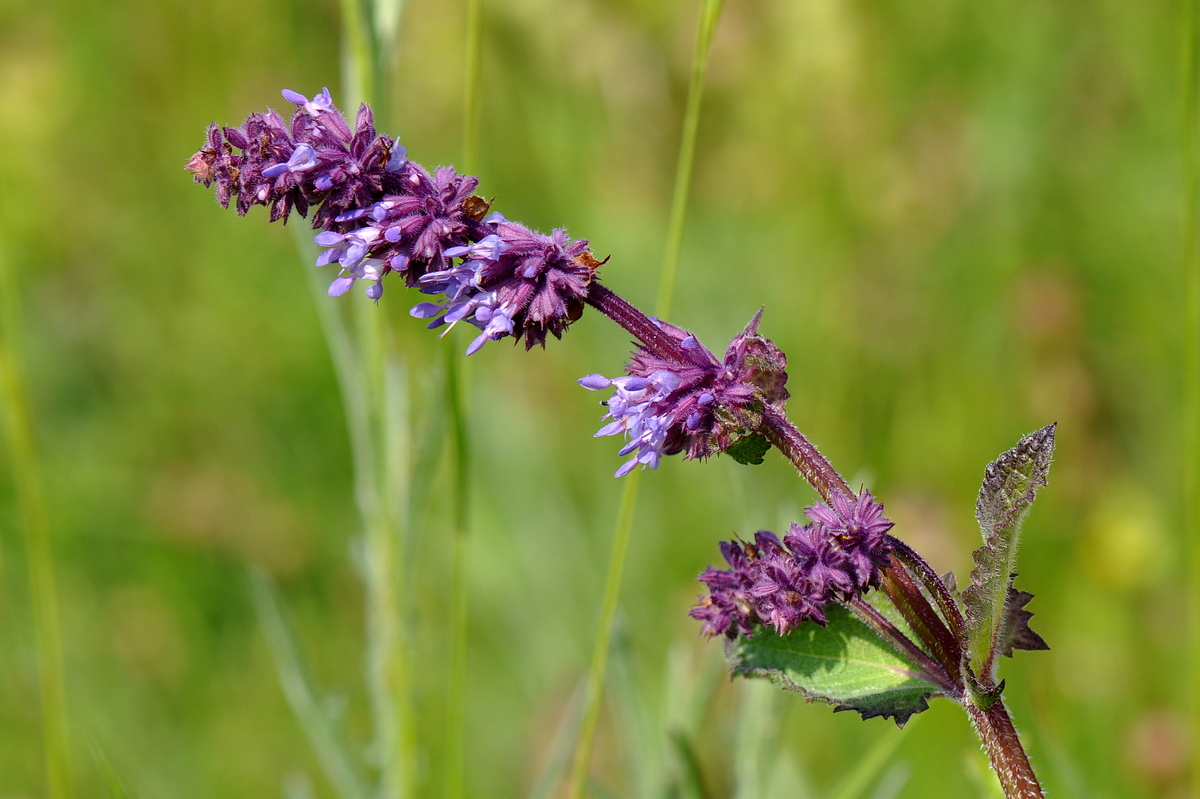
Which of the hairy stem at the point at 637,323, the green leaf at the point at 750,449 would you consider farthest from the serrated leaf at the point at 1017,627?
the hairy stem at the point at 637,323

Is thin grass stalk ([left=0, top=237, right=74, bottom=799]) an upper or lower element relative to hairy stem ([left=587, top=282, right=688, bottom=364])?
upper

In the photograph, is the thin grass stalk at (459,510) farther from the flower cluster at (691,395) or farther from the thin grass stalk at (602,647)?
the flower cluster at (691,395)

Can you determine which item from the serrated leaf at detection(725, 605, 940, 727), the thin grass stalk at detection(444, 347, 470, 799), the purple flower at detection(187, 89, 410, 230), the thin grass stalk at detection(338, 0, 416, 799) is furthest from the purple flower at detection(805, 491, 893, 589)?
the thin grass stalk at detection(338, 0, 416, 799)

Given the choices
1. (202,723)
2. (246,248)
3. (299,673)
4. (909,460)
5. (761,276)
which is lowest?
(299,673)

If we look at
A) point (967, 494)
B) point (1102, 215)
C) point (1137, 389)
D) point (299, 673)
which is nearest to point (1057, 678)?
point (967, 494)

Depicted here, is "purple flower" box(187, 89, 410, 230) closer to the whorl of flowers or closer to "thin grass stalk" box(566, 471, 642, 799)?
the whorl of flowers

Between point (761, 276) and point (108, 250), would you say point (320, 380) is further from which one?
point (761, 276)

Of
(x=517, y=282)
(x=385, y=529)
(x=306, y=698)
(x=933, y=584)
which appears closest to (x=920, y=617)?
(x=933, y=584)
